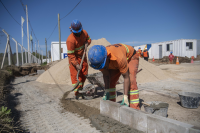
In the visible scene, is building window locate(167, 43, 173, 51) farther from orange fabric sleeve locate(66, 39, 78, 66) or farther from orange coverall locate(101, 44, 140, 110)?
orange coverall locate(101, 44, 140, 110)

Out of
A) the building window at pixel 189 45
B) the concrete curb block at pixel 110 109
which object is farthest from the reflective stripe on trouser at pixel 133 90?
the building window at pixel 189 45

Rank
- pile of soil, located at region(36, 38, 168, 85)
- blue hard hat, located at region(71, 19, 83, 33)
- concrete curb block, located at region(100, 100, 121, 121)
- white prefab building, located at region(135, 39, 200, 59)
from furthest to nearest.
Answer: white prefab building, located at region(135, 39, 200, 59), pile of soil, located at region(36, 38, 168, 85), blue hard hat, located at region(71, 19, 83, 33), concrete curb block, located at region(100, 100, 121, 121)

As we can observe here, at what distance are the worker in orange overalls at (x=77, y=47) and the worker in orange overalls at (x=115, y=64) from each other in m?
1.35

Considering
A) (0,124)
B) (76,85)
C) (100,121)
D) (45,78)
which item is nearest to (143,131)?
(100,121)

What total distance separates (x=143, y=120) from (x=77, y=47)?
2781 millimetres

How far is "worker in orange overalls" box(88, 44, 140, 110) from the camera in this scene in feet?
7.46

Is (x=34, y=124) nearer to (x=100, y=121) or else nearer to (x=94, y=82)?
(x=100, y=121)

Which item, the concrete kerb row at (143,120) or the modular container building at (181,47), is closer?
the concrete kerb row at (143,120)

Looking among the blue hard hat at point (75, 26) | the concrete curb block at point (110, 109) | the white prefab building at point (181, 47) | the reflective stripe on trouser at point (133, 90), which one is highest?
the white prefab building at point (181, 47)

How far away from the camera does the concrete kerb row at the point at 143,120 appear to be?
5.62 ft

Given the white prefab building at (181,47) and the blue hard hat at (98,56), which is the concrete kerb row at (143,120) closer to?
the blue hard hat at (98,56)

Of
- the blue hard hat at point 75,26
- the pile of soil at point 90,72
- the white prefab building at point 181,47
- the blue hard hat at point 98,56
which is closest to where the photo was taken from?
the blue hard hat at point 98,56

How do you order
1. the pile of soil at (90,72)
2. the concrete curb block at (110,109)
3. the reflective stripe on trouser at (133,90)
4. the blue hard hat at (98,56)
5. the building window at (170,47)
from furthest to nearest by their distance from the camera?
the building window at (170,47)
the pile of soil at (90,72)
the reflective stripe on trouser at (133,90)
the concrete curb block at (110,109)
the blue hard hat at (98,56)

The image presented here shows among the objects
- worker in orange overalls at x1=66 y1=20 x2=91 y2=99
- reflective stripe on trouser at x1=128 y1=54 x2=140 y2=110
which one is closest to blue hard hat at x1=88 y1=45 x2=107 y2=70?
reflective stripe on trouser at x1=128 y1=54 x2=140 y2=110
